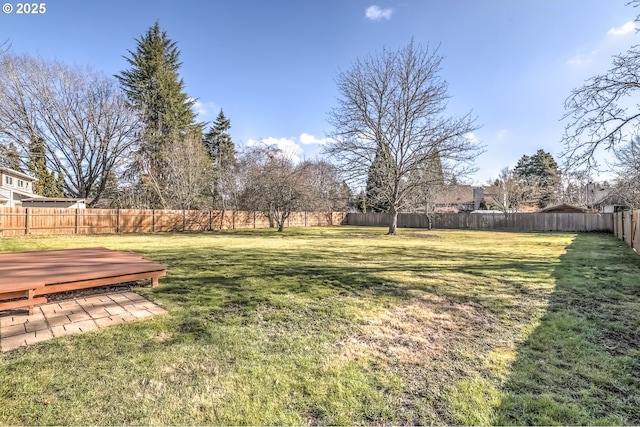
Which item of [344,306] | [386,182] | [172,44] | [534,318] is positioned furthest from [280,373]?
[172,44]

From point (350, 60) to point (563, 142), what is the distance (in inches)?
471

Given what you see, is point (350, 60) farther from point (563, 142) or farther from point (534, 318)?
point (534, 318)

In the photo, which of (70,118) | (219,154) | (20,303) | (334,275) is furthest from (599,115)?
(219,154)

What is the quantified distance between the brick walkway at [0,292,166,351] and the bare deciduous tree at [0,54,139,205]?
60.2ft

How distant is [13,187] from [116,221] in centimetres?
1063

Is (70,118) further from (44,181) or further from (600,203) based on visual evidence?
(600,203)

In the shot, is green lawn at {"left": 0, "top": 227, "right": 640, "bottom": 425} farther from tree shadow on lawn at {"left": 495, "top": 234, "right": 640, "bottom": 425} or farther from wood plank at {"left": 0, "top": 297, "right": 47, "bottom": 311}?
wood plank at {"left": 0, "top": 297, "right": 47, "bottom": 311}

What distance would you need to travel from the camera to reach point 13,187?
21672 millimetres

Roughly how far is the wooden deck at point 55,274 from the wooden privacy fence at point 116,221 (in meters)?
13.4

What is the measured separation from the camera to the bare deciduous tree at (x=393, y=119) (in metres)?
15.1

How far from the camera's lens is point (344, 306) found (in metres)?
4.09

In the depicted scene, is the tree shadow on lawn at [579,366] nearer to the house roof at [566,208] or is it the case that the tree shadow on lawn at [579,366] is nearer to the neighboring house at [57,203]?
the neighboring house at [57,203]

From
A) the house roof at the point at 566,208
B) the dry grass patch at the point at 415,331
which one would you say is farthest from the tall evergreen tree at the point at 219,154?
the house roof at the point at 566,208

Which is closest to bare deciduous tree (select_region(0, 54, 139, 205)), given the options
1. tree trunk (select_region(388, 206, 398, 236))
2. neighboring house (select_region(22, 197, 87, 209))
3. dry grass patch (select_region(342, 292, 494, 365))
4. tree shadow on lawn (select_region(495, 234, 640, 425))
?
neighboring house (select_region(22, 197, 87, 209))
